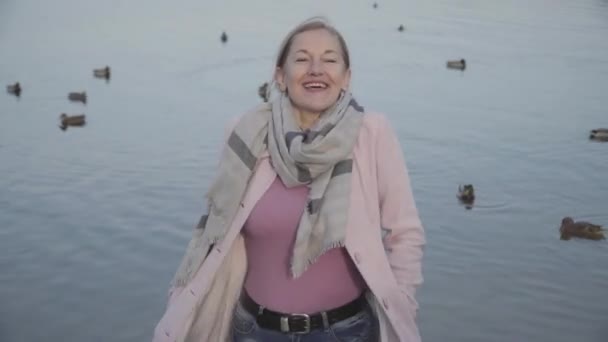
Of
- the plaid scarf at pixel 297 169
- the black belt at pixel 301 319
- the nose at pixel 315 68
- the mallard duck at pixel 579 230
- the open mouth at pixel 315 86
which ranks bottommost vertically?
the mallard duck at pixel 579 230

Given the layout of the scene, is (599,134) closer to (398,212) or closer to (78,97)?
(78,97)

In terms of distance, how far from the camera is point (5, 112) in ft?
60.3

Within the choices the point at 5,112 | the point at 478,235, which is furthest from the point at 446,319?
the point at 5,112

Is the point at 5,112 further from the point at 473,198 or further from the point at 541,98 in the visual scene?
the point at 541,98

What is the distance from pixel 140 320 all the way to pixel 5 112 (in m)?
11.4

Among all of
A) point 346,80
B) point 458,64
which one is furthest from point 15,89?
point 346,80

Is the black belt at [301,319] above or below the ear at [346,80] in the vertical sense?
below

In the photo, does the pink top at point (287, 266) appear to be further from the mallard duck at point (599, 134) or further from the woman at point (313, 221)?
the mallard duck at point (599, 134)

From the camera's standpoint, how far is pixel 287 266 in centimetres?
307

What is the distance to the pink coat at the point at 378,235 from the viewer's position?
9.92ft

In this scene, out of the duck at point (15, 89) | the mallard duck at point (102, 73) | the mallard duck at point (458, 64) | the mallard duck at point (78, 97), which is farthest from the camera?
the mallard duck at point (458, 64)

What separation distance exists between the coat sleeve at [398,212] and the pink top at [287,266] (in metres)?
0.16

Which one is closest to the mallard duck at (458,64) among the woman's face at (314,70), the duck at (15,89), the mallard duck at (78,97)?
the mallard duck at (78,97)

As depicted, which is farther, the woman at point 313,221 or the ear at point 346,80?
the ear at point 346,80
